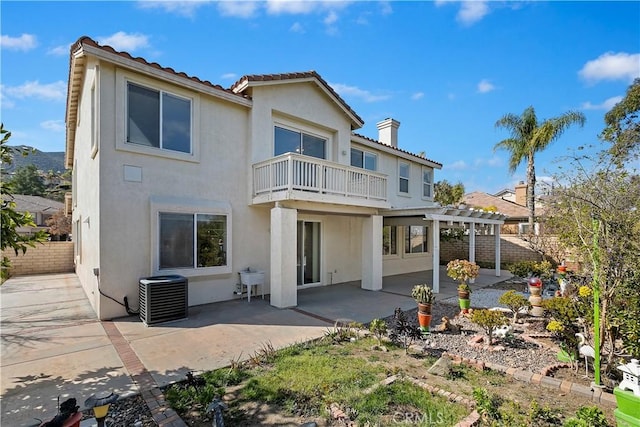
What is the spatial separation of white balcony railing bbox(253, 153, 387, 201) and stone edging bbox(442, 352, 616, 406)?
5.86 meters

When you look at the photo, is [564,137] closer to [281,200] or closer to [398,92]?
[398,92]

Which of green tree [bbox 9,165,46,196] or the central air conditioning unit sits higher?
green tree [bbox 9,165,46,196]

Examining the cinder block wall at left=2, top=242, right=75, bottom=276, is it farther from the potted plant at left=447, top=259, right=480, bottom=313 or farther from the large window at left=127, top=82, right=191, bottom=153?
the potted plant at left=447, top=259, right=480, bottom=313

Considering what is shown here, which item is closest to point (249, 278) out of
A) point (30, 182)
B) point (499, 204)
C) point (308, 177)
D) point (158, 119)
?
point (308, 177)

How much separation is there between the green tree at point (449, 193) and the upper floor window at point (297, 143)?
59.4ft

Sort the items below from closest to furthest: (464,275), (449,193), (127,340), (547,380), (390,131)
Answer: (547,380), (127,340), (464,275), (390,131), (449,193)

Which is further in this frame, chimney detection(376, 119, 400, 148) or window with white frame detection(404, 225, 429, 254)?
chimney detection(376, 119, 400, 148)

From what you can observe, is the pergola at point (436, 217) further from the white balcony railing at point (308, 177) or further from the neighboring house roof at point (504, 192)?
the neighboring house roof at point (504, 192)

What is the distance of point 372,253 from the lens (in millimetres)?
12086

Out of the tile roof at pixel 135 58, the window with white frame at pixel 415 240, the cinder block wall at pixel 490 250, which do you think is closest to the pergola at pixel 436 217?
the window with white frame at pixel 415 240

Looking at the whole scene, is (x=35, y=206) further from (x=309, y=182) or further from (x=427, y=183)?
(x=427, y=183)

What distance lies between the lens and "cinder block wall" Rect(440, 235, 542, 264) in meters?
18.1

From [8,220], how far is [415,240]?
17116mm
